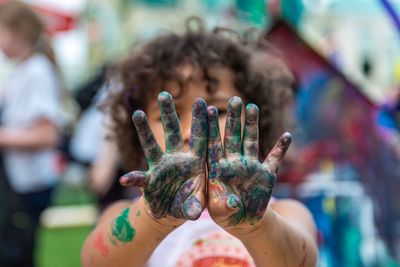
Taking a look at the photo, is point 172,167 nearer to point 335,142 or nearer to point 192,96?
point 192,96

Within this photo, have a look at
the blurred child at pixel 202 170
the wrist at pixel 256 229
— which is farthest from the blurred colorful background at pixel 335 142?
the wrist at pixel 256 229

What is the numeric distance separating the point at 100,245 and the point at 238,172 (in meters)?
0.41

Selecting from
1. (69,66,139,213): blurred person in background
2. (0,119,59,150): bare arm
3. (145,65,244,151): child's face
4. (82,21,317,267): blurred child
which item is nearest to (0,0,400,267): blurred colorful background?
(69,66,139,213): blurred person in background

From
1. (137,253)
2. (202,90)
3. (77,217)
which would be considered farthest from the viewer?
(77,217)

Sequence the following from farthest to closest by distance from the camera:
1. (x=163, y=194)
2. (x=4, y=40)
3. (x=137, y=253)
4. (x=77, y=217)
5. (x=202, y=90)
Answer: (x=77, y=217) → (x=4, y=40) → (x=202, y=90) → (x=137, y=253) → (x=163, y=194)

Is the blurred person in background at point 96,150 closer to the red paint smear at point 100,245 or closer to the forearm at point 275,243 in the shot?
the red paint smear at point 100,245

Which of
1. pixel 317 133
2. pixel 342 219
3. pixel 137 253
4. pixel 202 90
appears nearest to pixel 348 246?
pixel 342 219

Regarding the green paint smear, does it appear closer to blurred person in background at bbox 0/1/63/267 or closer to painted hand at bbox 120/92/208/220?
painted hand at bbox 120/92/208/220

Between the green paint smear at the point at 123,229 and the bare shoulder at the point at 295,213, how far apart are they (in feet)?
1.42

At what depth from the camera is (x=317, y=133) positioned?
10.6 feet

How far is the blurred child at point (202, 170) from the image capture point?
3.68 feet

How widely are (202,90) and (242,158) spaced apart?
535 millimetres

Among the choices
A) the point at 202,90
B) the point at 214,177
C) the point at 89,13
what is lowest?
the point at 89,13

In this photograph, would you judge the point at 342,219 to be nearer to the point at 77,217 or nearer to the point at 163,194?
the point at 163,194
